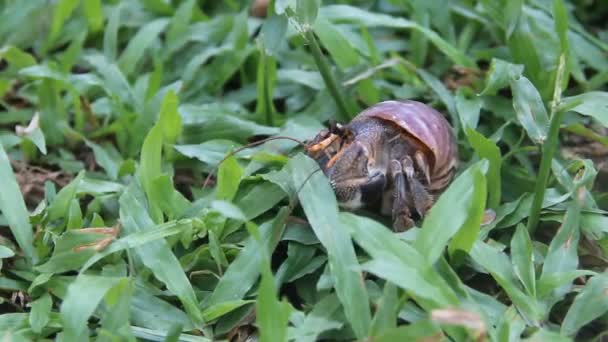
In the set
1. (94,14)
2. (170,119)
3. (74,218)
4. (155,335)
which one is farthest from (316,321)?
(94,14)

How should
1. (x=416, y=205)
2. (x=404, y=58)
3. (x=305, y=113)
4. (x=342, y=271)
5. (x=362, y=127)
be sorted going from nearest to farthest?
(x=342, y=271) → (x=416, y=205) → (x=362, y=127) → (x=305, y=113) → (x=404, y=58)

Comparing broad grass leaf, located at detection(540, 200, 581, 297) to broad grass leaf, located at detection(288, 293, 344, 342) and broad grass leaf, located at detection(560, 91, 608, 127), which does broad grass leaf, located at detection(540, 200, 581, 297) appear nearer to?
broad grass leaf, located at detection(560, 91, 608, 127)

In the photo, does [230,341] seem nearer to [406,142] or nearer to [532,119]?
[406,142]

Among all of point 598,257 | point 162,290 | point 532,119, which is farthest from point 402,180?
point 162,290

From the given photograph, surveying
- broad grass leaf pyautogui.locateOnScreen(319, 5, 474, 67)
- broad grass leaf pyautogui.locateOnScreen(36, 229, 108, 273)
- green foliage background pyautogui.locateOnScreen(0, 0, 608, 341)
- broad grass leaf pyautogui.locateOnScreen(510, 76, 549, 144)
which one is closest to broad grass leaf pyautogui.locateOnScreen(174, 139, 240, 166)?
green foliage background pyautogui.locateOnScreen(0, 0, 608, 341)

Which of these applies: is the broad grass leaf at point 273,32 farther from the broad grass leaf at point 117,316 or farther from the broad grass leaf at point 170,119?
the broad grass leaf at point 117,316

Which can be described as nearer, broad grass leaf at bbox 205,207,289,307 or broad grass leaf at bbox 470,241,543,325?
broad grass leaf at bbox 470,241,543,325
